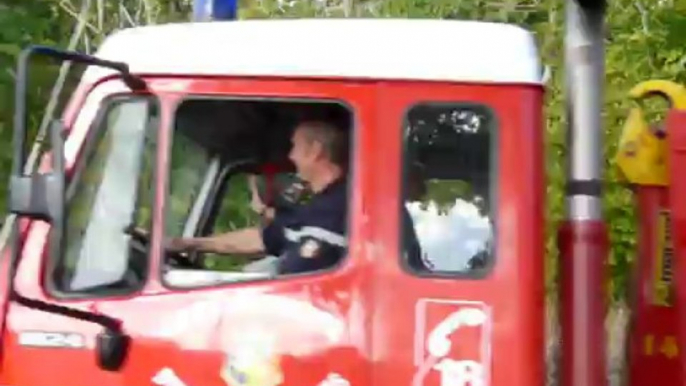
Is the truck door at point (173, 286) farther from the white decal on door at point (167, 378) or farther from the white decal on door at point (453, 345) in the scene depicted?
the white decal on door at point (453, 345)

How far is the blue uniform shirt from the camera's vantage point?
13.6ft

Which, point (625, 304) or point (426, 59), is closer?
point (426, 59)

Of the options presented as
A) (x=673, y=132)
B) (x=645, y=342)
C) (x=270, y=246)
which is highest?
(x=673, y=132)

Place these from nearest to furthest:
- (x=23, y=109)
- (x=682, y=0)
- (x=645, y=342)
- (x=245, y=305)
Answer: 1. (x=23, y=109)
2. (x=245, y=305)
3. (x=645, y=342)
4. (x=682, y=0)

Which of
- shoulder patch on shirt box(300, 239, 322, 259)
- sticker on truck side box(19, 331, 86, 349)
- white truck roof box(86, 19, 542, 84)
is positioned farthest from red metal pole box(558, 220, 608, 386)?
sticker on truck side box(19, 331, 86, 349)

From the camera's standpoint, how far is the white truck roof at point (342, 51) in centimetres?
411

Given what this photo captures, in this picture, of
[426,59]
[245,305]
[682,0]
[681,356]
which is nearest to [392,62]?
[426,59]

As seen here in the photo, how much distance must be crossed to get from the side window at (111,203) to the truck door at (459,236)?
2.17ft

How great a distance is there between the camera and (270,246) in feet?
14.1

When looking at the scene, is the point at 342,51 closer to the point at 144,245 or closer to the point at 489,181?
the point at 489,181

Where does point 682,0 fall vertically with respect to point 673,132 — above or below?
above

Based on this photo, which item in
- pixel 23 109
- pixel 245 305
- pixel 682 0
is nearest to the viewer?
pixel 23 109

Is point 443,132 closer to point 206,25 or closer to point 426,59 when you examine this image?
point 426,59

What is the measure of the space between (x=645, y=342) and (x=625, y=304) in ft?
0.61
